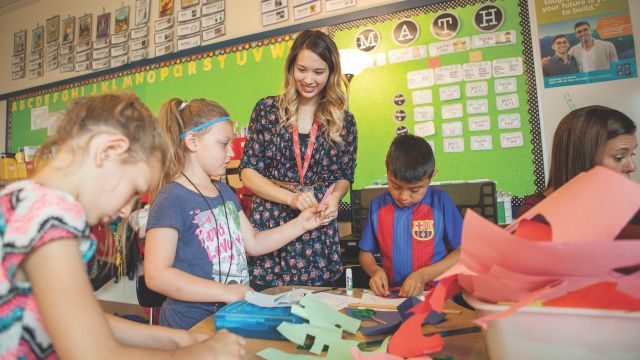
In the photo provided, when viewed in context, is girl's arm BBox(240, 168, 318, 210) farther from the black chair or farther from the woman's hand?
the black chair

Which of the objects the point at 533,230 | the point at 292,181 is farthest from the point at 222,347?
the point at 292,181

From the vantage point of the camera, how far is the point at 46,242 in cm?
48

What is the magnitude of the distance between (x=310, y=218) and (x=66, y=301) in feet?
2.94

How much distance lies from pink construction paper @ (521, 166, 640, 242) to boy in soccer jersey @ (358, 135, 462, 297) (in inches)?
36.5

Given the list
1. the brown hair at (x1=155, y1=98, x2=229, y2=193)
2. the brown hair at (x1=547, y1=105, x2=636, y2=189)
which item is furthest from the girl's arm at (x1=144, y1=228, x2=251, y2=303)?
the brown hair at (x1=547, y1=105, x2=636, y2=189)

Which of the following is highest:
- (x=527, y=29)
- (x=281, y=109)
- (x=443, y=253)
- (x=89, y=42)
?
(x=89, y=42)

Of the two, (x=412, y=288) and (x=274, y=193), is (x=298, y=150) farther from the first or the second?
(x=412, y=288)

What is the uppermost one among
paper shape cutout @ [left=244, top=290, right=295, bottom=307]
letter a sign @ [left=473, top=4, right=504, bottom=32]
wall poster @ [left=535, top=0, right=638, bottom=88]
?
letter a sign @ [left=473, top=4, right=504, bottom=32]

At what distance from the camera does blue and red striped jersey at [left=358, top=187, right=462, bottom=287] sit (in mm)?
1476

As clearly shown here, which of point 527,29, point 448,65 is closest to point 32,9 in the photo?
point 448,65

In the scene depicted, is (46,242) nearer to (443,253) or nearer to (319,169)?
(319,169)

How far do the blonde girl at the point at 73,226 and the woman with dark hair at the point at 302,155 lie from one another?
32.2 inches

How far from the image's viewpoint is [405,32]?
2631mm

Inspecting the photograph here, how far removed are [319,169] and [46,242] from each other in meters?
1.08
